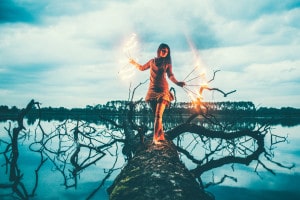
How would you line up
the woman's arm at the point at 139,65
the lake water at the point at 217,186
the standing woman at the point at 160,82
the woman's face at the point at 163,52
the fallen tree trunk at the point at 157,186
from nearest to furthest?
the fallen tree trunk at the point at 157,186 → the standing woman at the point at 160,82 → the woman's face at the point at 163,52 → the woman's arm at the point at 139,65 → the lake water at the point at 217,186

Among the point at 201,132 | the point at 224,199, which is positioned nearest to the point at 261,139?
the point at 201,132

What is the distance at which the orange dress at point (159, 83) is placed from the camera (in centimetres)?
638

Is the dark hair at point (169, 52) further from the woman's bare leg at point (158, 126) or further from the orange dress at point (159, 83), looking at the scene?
the woman's bare leg at point (158, 126)

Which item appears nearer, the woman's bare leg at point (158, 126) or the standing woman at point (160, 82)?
the woman's bare leg at point (158, 126)

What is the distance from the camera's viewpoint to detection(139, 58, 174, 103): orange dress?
6.38 metres

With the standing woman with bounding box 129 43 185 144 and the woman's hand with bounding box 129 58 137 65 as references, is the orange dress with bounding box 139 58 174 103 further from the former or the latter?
the woman's hand with bounding box 129 58 137 65

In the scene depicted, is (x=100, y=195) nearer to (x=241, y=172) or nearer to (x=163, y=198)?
(x=241, y=172)

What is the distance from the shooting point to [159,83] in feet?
21.3

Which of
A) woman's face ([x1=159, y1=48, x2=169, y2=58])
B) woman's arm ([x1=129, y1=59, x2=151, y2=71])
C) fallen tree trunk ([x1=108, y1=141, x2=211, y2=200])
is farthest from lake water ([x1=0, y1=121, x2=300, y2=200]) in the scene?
fallen tree trunk ([x1=108, y1=141, x2=211, y2=200])

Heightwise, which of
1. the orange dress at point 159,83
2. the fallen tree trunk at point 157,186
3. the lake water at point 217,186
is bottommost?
the lake water at point 217,186

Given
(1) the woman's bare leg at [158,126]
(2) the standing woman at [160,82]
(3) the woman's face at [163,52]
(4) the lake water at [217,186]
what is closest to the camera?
(1) the woman's bare leg at [158,126]

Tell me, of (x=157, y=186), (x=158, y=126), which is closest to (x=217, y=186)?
(x=158, y=126)

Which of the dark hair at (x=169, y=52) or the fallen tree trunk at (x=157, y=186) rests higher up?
the dark hair at (x=169, y=52)

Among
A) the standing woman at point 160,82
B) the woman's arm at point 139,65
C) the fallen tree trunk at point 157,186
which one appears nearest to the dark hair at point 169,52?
the standing woman at point 160,82
